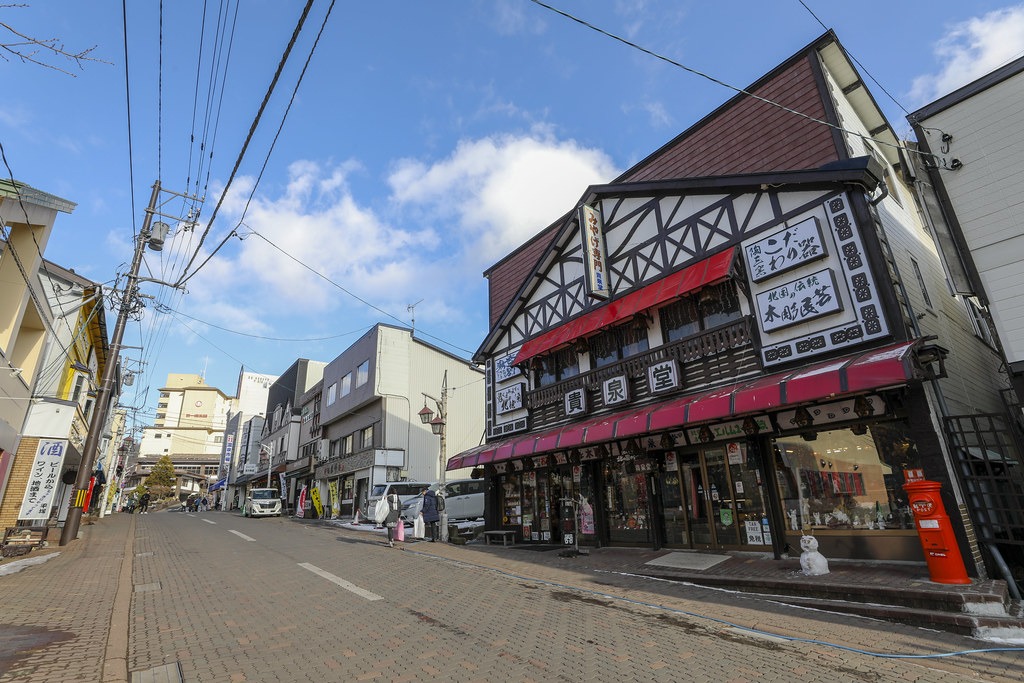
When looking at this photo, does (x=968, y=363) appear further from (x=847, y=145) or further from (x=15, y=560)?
(x=15, y=560)

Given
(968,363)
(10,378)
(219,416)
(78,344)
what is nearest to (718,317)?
(968,363)

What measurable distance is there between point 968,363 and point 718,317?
19.6 feet

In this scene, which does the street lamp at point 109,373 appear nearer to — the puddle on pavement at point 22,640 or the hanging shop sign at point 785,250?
the puddle on pavement at point 22,640

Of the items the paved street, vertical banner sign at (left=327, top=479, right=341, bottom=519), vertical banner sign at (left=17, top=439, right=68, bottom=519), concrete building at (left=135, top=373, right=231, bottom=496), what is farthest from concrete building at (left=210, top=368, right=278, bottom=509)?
the paved street

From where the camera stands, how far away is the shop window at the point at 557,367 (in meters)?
15.3

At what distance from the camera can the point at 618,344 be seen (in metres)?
13.9

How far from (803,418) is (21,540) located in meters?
18.2

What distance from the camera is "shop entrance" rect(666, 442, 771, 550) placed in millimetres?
10375

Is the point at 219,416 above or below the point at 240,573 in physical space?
above

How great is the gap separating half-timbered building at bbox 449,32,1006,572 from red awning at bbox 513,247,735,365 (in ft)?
0.22

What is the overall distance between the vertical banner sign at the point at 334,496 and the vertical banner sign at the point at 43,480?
18.1m

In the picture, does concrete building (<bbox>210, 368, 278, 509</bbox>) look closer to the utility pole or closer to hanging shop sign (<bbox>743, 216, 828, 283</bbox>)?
the utility pole

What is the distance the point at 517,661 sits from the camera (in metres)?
5.00

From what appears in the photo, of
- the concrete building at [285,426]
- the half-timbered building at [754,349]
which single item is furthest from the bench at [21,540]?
the concrete building at [285,426]
